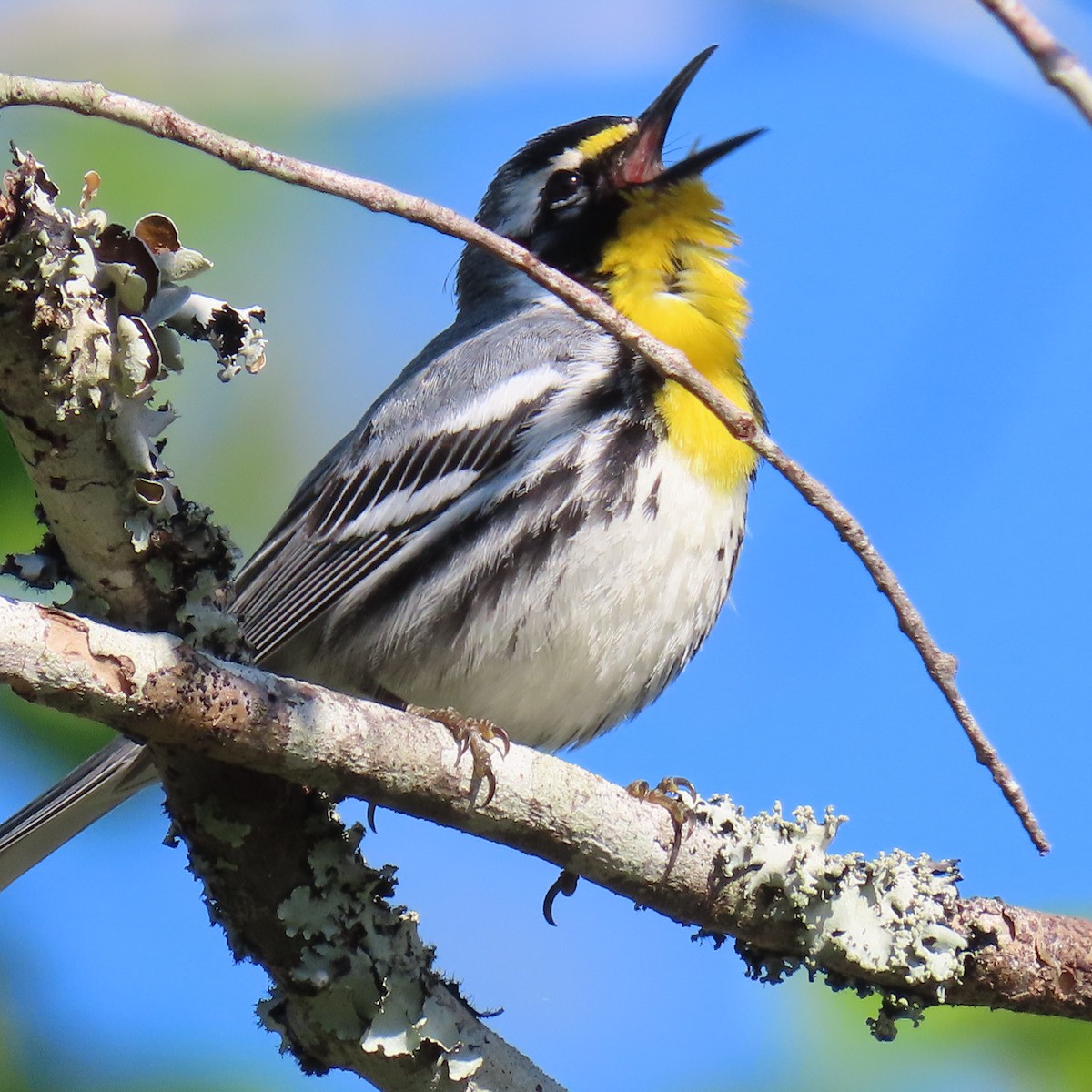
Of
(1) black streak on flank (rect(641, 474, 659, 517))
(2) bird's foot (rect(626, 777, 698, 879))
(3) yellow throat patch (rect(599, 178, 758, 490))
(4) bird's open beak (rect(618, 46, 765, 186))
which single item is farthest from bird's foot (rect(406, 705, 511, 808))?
(4) bird's open beak (rect(618, 46, 765, 186))

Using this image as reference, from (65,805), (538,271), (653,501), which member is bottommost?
(65,805)

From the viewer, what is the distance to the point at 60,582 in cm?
263

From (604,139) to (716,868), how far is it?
251cm

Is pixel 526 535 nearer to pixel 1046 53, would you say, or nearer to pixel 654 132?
pixel 654 132

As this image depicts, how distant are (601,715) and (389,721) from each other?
5.27ft

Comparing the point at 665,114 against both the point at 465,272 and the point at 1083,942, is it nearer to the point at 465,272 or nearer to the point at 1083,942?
the point at 465,272

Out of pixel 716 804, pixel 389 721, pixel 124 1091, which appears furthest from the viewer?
pixel 124 1091

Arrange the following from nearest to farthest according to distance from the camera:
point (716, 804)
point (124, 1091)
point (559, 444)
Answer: point (716, 804)
point (124, 1091)
point (559, 444)

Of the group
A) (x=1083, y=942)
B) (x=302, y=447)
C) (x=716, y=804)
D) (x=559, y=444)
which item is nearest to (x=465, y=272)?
(x=302, y=447)

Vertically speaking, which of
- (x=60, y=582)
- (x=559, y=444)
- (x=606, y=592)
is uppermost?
(x=559, y=444)

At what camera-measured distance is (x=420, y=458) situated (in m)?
3.97

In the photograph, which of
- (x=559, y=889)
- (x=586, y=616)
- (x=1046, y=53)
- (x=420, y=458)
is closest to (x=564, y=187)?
(x=420, y=458)

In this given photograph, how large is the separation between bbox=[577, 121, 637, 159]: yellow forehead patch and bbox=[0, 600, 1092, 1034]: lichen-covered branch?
231 centimetres

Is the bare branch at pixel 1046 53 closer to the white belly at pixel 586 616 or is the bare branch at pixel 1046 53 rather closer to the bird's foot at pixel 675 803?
the bird's foot at pixel 675 803
